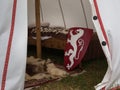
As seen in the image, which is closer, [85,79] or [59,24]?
[85,79]

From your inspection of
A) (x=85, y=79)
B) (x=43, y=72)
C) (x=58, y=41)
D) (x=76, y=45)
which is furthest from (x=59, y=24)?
(x=85, y=79)

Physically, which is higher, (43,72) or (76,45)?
(76,45)

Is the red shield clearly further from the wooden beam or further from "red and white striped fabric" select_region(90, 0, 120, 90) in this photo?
"red and white striped fabric" select_region(90, 0, 120, 90)

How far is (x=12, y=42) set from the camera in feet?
8.78

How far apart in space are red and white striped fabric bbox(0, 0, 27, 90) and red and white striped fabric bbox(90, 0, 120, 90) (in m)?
0.81

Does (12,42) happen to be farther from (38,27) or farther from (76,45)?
(38,27)

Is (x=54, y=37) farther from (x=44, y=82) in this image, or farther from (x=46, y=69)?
(x=44, y=82)

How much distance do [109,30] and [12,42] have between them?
1064mm

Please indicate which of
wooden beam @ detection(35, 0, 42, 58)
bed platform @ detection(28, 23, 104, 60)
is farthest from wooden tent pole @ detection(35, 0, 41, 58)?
bed platform @ detection(28, 23, 104, 60)

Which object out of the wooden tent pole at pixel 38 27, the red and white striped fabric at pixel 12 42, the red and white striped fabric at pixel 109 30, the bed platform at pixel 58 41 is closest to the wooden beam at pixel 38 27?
the wooden tent pole at pixel 38 27

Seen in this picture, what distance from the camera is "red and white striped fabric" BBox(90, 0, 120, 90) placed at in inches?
118

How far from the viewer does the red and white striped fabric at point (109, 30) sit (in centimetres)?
299

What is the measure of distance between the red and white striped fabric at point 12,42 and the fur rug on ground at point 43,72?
107 cm

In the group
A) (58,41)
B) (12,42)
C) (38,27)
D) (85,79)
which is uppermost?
(38,27)
